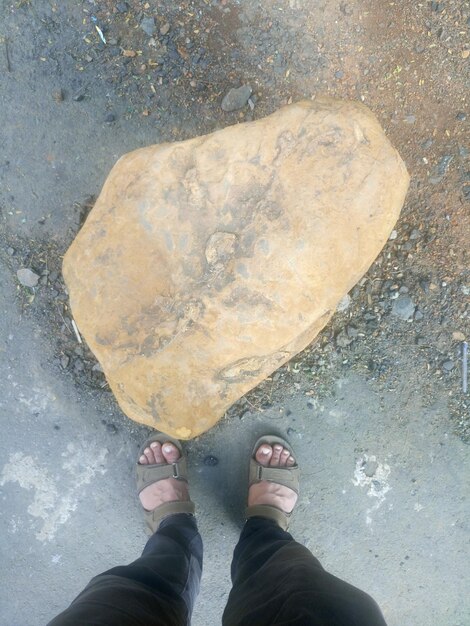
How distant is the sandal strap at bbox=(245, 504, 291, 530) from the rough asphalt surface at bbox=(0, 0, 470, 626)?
13 centimetres

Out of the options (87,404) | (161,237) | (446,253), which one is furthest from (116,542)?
(446,253)

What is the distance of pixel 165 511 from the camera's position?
7.81ft

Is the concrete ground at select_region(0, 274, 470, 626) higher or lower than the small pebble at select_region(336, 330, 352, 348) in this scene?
lower

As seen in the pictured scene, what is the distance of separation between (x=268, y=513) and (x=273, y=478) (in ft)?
0.57

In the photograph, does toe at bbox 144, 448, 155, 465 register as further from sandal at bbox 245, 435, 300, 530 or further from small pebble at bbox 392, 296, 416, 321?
small pebble at bbox 392, 296, 416, 321

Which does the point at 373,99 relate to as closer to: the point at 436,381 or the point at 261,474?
the point at 436,381

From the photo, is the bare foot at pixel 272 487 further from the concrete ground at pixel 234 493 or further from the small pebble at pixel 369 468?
the small pebble at pixel 369 468

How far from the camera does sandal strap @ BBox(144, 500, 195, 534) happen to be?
2385 millimetres

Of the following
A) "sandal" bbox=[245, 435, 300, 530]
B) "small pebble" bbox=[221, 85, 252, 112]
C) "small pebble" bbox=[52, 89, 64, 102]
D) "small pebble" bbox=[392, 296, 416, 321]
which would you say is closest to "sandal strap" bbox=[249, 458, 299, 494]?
"sandal" bbox=[245, 435, 300, 530]

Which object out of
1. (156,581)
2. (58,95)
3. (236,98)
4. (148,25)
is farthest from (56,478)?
(148,25)

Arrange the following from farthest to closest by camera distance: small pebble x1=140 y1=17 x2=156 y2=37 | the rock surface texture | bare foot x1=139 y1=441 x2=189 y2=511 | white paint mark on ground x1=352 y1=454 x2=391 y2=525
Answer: white paint mark on ground x1=352 y1=454 x2=391 y2=525 < bare foot x1=139 y1=441 x2=189 y2=511 < small pebble x1=140 y1=17 x2=156 y2=37 < the rock surface texture

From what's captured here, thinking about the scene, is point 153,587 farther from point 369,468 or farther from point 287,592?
point 369,468

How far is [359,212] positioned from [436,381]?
55.6 inches

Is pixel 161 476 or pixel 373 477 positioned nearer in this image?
pixel 161 476
